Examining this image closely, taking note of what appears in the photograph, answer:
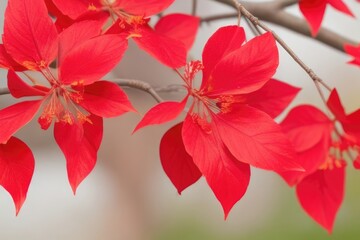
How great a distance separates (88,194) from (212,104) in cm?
73

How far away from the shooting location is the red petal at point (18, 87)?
248mm

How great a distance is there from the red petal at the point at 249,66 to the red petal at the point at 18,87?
3.0 inches

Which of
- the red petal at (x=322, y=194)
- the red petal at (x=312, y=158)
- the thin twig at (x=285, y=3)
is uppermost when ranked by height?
the thin twig at (x=285, y=3)

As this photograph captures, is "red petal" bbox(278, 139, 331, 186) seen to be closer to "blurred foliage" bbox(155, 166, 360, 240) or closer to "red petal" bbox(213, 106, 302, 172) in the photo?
"red petal" bbox(213, 106, 302, 172)

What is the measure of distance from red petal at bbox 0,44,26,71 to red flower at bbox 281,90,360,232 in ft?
0.48

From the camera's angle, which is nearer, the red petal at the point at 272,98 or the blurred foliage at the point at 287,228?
the red petal at the point at 272,98

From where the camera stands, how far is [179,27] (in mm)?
354

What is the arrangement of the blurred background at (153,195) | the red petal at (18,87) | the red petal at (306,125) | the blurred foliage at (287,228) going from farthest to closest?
the blurred foliage at (287,228), the blurred background at (153,195), the red petal at (306,125), the red petal at (18,87)

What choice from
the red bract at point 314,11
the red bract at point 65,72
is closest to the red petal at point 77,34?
the red bract at point 65,72

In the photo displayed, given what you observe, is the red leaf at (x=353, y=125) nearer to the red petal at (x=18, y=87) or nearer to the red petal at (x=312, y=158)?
the red petal at (x=312, y=158)

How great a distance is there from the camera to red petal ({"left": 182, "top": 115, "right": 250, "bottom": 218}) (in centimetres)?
26

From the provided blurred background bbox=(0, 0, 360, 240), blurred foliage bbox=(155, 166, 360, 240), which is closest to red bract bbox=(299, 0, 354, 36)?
blurred background bbox=(0, 0, 360, 240)

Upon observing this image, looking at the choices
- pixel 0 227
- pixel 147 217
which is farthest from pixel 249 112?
pixel 147 217

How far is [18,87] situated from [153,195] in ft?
2.69
